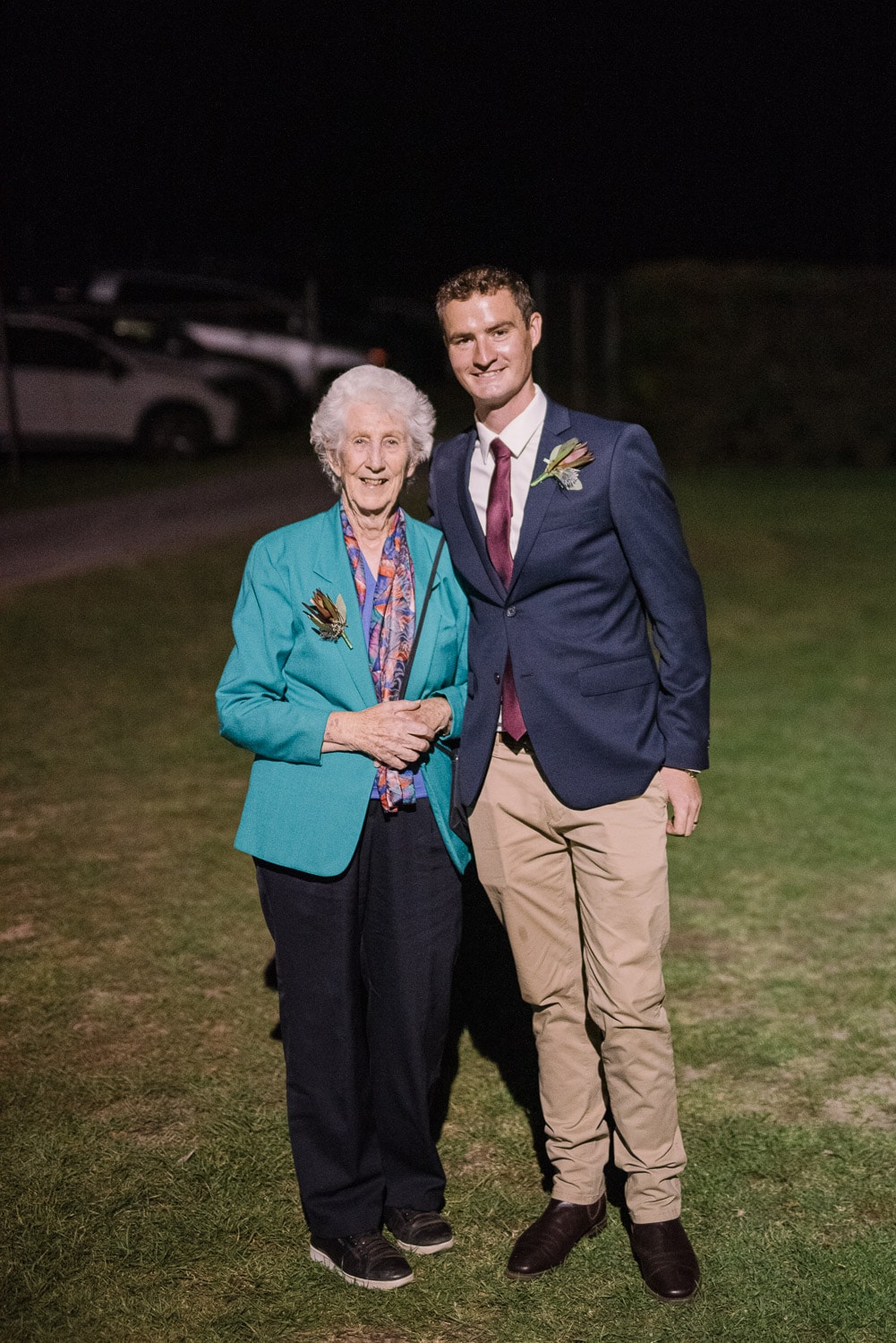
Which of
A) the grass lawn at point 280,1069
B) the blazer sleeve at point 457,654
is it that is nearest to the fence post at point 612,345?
the grass lawn at point 280,1069

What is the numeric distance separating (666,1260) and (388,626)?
1.59m

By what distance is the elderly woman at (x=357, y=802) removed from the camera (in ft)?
10.6

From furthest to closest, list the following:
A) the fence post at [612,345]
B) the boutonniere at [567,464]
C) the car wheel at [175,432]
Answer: the fence post at [612,345] < the car wheel at [175,432] < the boutonniere at [567,464]

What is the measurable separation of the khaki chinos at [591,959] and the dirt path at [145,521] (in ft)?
25.6

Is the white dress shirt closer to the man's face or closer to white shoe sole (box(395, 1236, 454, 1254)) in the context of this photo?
the man's face

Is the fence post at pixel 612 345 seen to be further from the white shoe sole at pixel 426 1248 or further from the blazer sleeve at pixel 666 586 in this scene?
the white shoe sole at pixel 426 1248

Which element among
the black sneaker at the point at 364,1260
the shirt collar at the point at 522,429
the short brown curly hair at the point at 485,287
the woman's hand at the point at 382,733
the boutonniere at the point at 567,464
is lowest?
the black sneaker at the point at 364,1260

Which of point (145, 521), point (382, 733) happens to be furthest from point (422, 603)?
point (145, 521)

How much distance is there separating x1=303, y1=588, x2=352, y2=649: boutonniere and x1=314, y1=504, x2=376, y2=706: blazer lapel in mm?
17

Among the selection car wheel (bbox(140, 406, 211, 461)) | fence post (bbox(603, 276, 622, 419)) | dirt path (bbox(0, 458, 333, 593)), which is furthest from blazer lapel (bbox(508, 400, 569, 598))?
fence post (bbox(603, 276, 622, 419))

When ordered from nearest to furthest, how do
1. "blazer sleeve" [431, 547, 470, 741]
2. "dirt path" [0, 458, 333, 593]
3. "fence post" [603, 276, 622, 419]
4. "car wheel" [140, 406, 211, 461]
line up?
"blazer sleeve" [431, 547, 470, 741]
"dirt path" [0, 458, 333, 593]
"car wheel" [140, 406, 211, 461]
"fence post" [603, 276, 622, 419]

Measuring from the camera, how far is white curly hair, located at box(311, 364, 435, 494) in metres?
3.22

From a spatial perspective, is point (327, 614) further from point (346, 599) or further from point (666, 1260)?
point (666, 1260)

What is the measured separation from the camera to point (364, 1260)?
335 cm
